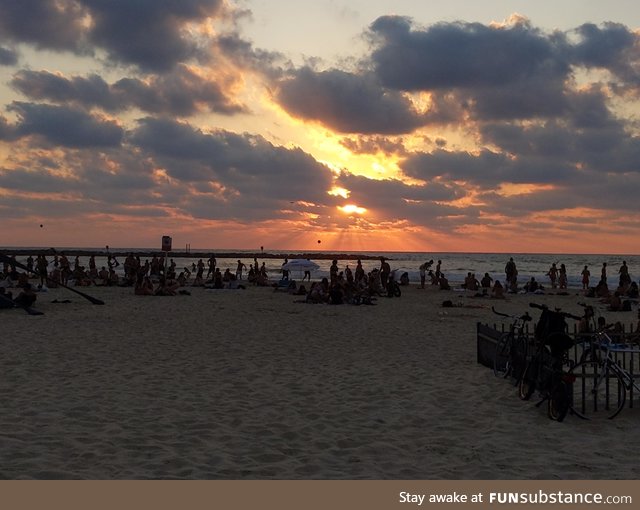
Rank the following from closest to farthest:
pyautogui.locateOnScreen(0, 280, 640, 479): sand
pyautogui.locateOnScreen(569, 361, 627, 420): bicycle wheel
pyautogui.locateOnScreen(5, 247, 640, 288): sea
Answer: pyautogui.locateOnScreen(0, 280, 640, 479): sand
pyautogui.locateOnScreen(569, 361, 627, 420): bicycle wheel
pyautogui.locateOnScreen(5, 247, 640, 288): sea

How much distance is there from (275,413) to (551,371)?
4.18 metres

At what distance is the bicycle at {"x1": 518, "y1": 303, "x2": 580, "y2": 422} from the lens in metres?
8.59

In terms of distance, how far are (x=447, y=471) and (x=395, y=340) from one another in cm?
999

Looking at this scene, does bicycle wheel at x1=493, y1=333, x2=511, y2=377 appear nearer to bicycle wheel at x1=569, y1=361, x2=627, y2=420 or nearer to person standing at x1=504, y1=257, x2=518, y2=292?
bicycle wheel at x1=569, y1=361, x2=627, y2=420

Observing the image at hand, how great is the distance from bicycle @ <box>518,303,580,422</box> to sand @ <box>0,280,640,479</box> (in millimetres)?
292

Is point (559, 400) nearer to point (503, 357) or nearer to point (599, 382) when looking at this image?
point (599, 382)

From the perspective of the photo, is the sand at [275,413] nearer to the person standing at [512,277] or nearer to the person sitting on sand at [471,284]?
the person standing at [512,277]

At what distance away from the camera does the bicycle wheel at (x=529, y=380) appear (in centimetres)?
955

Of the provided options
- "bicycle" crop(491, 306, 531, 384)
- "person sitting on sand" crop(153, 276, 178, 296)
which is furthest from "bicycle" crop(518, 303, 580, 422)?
"person sitting on sand" crop(153, 276, 178, 296)

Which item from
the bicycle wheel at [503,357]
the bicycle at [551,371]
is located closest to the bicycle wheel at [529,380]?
the bicycle at [551,371]

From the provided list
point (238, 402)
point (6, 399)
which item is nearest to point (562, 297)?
point (238, 402)

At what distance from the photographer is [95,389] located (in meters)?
10.1

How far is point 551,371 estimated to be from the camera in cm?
884

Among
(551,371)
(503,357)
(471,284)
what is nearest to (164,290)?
(471,284)
